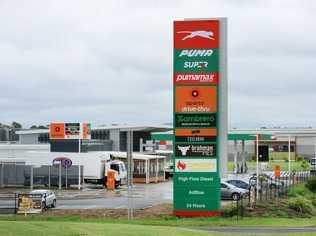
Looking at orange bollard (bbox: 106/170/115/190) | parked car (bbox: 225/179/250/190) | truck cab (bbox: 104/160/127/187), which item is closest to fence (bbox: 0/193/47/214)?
parked car (bbox: 225/179/250/190)

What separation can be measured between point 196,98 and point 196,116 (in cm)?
86

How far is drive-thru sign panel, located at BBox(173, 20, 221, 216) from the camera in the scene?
32625 mm

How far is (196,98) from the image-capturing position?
108ft

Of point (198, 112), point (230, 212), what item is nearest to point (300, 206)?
point (230, 212)

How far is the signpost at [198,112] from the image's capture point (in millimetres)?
32656

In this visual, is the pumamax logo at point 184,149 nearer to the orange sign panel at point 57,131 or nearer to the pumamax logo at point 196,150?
the pumamax logo at point 196,150

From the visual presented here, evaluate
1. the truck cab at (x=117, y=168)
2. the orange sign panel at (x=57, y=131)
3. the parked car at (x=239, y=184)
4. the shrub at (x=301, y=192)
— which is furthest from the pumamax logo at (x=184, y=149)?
the orange sign panel at (x=57, y=131)

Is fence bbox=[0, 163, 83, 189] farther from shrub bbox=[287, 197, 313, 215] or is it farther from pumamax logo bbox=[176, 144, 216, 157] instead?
pumamax logo bbox=[176, 144, 216, 157]

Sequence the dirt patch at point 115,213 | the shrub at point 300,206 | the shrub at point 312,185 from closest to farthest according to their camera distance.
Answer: the dirt patch at point 115,213 < the shrub at point 300,206 < the shrub at point 312,185

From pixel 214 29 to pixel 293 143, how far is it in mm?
118577

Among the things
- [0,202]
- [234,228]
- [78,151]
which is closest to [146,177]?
[78,151]

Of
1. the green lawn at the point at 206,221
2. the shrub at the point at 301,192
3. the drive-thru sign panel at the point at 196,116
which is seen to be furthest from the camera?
the shrub at the point at 301,192

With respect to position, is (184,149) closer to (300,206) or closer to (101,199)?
(300,206)

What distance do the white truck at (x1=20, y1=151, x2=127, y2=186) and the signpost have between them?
29.1 meters
